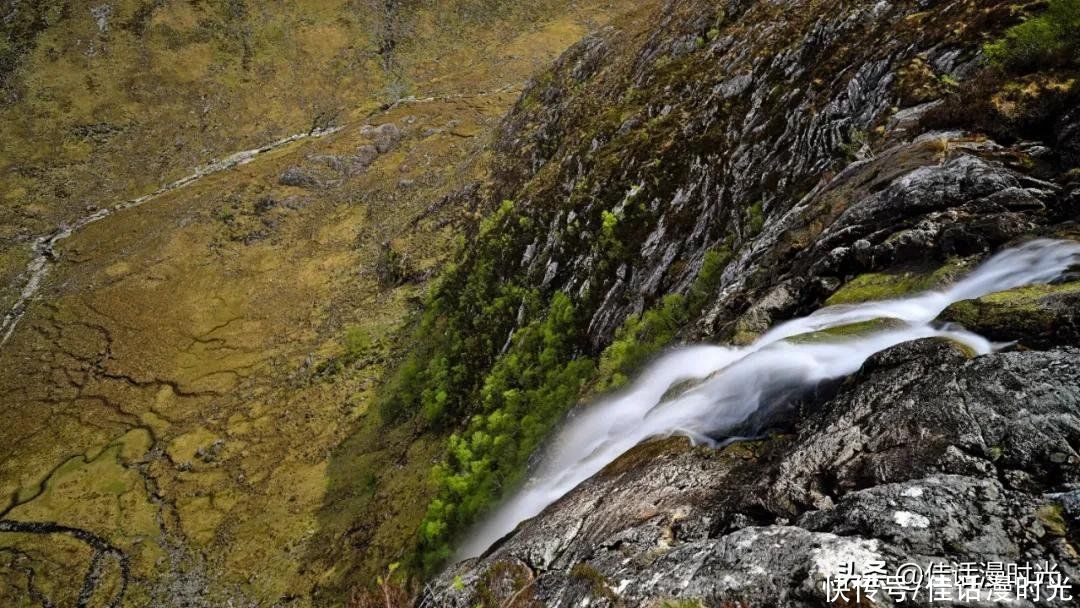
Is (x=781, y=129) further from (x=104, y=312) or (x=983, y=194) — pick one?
(x=104, y=312)

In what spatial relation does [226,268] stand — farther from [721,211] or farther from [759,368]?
[759,368]

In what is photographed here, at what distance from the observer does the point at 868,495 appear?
24.4 feet

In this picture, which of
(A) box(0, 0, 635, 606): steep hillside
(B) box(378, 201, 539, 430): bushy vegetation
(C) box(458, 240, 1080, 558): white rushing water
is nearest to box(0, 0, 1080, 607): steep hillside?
(C) box(458, 240, 1080, 558): white rushing water

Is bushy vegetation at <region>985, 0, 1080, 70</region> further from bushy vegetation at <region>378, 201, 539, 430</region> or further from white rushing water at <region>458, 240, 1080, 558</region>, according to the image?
bushy vegetation at <region>378, 201, 539, 430</region>

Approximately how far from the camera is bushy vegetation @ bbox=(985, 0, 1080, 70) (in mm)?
12953

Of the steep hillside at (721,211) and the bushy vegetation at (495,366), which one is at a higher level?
the steep hillside at (721,211)

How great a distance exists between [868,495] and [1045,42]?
13.5 meters

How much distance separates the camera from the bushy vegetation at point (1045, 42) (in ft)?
42.5

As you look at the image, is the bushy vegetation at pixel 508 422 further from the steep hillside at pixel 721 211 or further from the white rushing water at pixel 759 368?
the white rushing water at pixel 759 368

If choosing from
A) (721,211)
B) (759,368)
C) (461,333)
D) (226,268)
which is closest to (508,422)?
(461,333)

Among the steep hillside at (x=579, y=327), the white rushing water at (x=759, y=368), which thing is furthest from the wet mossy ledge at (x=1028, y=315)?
the white rushing water at (x=759, y=368)

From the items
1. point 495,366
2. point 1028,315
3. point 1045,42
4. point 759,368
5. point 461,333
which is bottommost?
point 461,333

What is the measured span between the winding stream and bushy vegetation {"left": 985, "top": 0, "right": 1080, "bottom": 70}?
8378cm

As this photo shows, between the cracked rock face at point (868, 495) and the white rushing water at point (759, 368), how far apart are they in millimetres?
1175
